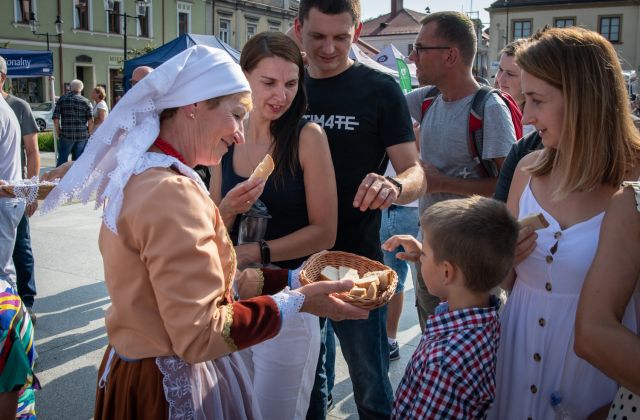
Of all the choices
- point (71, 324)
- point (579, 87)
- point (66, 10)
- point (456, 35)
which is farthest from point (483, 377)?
point (66, 10)

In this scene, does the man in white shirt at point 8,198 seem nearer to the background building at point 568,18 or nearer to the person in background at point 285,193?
the person in background at point 285,193

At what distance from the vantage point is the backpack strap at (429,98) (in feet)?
12.4

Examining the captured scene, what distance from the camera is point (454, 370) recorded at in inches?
71.9

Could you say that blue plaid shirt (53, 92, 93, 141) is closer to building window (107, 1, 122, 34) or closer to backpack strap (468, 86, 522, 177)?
backpack strap (468, 86, 522, 177)

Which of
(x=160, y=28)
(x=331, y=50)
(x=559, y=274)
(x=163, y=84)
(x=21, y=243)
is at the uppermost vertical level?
(x=160, y=28)

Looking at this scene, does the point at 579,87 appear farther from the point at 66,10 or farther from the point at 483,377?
the point at 66,10

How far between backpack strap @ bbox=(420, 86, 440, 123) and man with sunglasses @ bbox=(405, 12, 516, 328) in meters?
0.04

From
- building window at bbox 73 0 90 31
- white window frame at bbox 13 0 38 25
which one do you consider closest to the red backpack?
white window frame at bbox 13 0 38 25

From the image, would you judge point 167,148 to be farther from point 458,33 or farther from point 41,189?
point 458,33

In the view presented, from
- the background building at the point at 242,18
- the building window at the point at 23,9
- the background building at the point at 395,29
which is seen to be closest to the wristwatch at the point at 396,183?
the building window at the point at 23,9

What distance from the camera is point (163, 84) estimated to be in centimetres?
172

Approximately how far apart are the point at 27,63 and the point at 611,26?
46.7 metres

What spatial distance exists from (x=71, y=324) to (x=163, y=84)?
11.7 ft

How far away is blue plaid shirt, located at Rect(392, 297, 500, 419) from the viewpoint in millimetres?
1826
